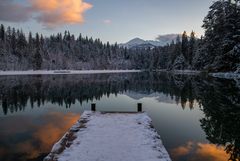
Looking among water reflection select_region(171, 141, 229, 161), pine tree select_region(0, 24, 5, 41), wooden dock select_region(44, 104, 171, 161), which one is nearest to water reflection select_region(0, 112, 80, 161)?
wooden dock select_region(44, 104, 171, 161)

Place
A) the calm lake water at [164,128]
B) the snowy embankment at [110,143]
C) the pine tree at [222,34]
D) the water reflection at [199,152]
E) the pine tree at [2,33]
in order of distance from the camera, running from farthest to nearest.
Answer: the pine tree at [2,33]
the pine tree at [222,34]
the calm lake water at [164,128]
the water reflection at [199,152]
the snowy embankment at [110,143]

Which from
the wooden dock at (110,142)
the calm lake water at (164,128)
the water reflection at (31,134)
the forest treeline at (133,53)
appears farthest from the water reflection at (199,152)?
the forest treeline at (133,53)

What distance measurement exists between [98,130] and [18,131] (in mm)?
4935

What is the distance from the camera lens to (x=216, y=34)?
2061 inches

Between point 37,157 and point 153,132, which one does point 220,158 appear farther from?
point 37,157

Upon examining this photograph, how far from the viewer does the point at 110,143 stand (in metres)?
8.91

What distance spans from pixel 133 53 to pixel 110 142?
176 meters

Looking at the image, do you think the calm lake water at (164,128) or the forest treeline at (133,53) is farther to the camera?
the forest treeline at (133,53)

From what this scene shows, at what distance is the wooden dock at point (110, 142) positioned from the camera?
759cm

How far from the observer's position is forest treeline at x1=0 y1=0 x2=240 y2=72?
4841 cm

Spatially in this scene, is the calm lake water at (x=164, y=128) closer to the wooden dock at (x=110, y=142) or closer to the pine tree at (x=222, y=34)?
the wooden dock at (x=110, y=142)

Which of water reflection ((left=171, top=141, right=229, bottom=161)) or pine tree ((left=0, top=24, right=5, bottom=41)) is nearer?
water reflection ((left=171, top=141, right=229, bottom=161))

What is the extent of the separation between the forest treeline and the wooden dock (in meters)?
35.2

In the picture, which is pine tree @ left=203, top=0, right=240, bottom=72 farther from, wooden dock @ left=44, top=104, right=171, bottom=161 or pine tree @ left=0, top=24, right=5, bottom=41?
pine tree @ left=0, top=24, right=5, bottom=41
